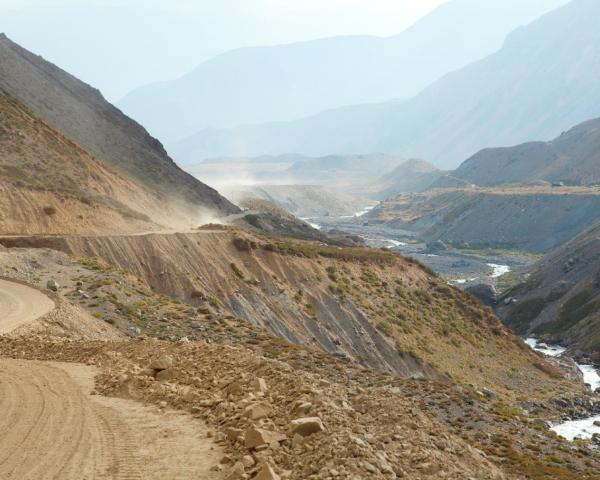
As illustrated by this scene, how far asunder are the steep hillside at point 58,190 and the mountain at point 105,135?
3.12 feet

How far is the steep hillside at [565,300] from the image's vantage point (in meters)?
80.8

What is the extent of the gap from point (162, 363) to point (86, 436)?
→ 14.1 ft

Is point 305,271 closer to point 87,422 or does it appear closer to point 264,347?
point 264,347

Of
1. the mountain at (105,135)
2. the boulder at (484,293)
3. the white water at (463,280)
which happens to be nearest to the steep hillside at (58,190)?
the mountain at (105,135)

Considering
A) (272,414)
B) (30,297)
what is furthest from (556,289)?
(272,414)

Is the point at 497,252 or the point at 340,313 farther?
the point at 497,252

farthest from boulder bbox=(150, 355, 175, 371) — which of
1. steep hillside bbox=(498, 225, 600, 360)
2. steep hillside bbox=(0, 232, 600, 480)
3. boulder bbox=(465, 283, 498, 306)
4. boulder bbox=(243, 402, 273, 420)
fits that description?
boulder bbox=(465, 283, 498, 306)

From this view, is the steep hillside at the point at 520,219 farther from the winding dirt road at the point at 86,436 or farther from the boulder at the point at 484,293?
the winding dirt road at the point at 86,436

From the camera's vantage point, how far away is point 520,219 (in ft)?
559

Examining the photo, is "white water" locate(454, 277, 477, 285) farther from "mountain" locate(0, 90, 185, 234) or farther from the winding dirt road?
the winding dirt road

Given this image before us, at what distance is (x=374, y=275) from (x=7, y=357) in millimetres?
40916

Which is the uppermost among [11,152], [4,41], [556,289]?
[4,41]

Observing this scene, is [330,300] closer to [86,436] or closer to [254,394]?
[254,394]

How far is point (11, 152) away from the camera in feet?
215
